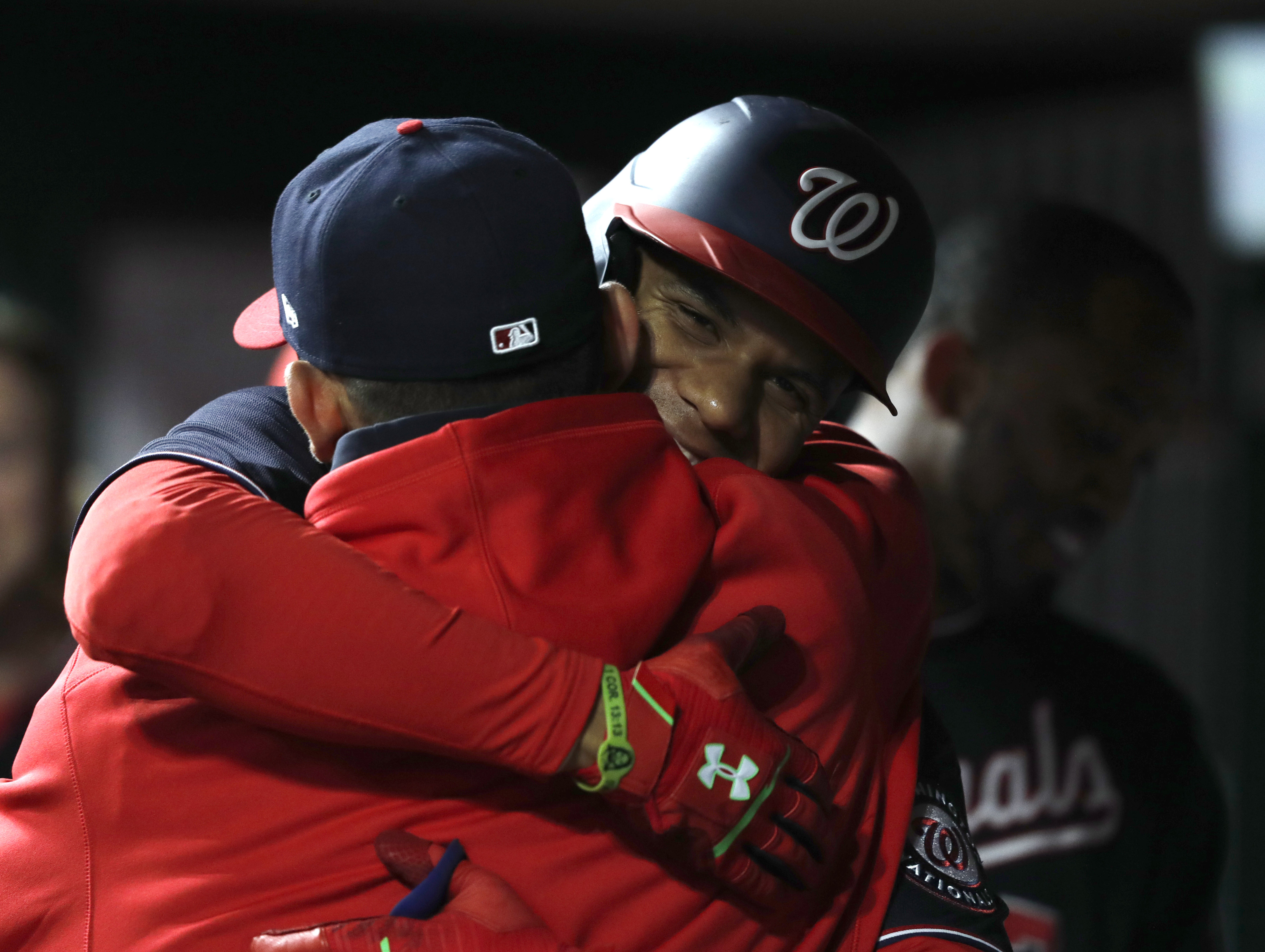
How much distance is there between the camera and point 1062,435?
206 centimetres

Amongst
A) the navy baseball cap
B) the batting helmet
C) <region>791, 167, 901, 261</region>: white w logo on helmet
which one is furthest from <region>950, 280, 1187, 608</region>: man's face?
the navy baseball cap

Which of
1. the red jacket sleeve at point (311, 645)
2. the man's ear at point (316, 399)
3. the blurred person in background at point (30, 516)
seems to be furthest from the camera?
the blurred person in background at point (30, 516)

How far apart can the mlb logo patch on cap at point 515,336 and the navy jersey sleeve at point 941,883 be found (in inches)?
21.2

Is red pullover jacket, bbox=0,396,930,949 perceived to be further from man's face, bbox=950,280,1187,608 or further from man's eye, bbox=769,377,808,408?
man's face, bbox=950,280,1187,608

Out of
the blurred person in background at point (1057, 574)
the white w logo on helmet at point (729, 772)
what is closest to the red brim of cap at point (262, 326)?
the white w logo on helmet at point (729, 772)

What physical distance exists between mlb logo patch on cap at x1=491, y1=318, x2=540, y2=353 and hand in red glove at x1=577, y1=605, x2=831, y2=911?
0.22 m

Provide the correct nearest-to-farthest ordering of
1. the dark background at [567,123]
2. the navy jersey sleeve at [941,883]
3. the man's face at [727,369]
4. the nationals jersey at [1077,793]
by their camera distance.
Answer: the navy jersey sleeve at [941,883] < the man's face at [727,369] < the nationals jersey at [1077,793] < the dark background at [567,123]

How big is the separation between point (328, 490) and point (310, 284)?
0.14m

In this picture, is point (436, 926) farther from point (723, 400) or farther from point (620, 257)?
point (620, 257)

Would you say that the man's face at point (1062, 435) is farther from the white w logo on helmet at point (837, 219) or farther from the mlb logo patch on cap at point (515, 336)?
the mlb logo patch on cap at point (515, 336)

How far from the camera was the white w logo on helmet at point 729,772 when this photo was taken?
809 millimetres

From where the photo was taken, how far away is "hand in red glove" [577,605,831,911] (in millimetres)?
796

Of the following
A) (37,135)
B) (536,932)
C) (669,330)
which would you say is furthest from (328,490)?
(37,135)

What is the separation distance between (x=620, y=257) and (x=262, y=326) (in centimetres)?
36
